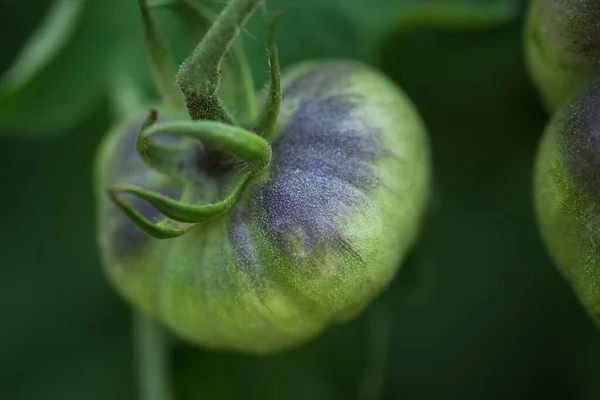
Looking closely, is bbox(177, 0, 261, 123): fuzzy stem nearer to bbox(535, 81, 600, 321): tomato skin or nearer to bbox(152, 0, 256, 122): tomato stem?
bbox(152, 0, 256, 122): tomato stem

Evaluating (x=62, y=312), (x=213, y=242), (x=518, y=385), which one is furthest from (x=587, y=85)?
(x=62, y=312)

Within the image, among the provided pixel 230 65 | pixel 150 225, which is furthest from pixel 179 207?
pixel 230 65

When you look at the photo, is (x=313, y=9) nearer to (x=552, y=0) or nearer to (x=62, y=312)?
(x=552, y=0)

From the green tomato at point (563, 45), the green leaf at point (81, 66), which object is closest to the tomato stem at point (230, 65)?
the green tomato at point (563, 45)

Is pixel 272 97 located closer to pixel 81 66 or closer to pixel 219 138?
pixel 219 138

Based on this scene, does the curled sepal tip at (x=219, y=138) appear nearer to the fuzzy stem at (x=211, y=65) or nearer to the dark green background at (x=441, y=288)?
the fuzzy stem at (x=211, y=65)

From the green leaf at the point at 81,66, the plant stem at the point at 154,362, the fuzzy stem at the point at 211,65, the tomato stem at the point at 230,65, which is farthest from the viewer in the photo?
the green leaf at the point at 81,66
